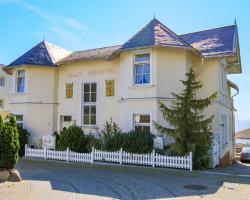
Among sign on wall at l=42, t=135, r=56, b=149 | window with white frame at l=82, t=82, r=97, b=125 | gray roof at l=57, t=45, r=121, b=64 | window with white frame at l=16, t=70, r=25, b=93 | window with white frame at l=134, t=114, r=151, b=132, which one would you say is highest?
gray roof at l=57, t=45, r=121, b=64

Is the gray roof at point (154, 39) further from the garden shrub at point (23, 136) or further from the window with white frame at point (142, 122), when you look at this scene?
the garden shrub at point (23, 136)

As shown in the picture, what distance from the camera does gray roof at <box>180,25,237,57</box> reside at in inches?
695

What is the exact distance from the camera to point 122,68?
17906 mm

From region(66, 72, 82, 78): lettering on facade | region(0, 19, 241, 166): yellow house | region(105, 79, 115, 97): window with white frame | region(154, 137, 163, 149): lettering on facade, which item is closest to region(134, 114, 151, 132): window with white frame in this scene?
region(0, 19, 241, 166): yellow house

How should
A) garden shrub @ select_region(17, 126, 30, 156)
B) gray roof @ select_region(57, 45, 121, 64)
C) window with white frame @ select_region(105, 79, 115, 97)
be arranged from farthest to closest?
garden shrub @ select_region(17, 126, 30, 156) → gray roof @ select_region(57, 45, 121, 64) → window with white frame @ select_region(105, 79, 115, 97)

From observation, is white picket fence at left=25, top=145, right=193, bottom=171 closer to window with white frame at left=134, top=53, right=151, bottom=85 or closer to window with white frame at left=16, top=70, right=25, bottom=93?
window with white frame at left=134, top=53, right=151, bottom=85

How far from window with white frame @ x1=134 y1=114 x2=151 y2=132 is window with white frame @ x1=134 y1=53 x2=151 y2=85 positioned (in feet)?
6.19

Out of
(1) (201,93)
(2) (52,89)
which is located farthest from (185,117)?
(2) (52,89)

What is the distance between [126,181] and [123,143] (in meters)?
3.90

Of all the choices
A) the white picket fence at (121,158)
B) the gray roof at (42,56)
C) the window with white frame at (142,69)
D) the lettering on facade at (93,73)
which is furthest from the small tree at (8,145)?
the gray roof at (42,56)

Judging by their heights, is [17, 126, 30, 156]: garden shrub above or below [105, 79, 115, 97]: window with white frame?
below

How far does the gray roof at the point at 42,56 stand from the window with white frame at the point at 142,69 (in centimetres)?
732

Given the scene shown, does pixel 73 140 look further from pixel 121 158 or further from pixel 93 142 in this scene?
pixel 121 158

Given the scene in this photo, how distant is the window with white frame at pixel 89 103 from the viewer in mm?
20141
